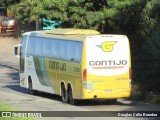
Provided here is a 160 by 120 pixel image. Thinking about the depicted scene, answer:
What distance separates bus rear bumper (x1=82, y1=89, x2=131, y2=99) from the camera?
2072cm

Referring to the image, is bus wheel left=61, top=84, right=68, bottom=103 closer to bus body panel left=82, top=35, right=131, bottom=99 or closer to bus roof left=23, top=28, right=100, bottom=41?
bus body panel left=82, top=35, right=131, bottom=99

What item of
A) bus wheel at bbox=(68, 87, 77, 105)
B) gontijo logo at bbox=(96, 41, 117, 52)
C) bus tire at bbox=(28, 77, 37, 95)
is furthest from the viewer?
bus tire at bbox=(28, 77, 37, 95)

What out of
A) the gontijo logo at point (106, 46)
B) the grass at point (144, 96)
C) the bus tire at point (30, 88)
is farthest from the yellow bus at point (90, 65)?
the bus tire at point (30, 88)

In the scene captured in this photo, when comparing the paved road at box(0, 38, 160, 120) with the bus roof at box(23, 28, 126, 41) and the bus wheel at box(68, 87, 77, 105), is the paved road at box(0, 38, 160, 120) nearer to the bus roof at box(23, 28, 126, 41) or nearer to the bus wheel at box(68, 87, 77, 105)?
the bus wheel at box(68, 87, 77, 105)

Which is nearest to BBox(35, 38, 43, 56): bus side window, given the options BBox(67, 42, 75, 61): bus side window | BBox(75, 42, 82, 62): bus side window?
BBox(67, 42, 75, 61): bus side window

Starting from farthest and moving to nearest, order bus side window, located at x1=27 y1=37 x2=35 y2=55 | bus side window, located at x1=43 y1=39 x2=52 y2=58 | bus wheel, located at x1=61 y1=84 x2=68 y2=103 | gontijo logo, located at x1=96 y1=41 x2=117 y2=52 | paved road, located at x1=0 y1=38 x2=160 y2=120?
1. bus side window, located at x1=27 y1=37 x2=35 y2=55
2. bus side window, located at x1=43 y1=39 x2=52 y2=58
3. bus wheel, located at x1=61 y1=84 x2=68 y2=103
4. gontijo logo, located at x1=96 y1=41 x2=117 y2=52
5. paved road, located at x1=0 y1=38 x2=160 y2=120

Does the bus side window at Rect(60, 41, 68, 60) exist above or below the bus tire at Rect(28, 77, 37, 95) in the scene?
above

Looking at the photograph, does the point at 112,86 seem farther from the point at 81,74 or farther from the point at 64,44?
the point at 64,44

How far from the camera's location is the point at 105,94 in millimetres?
20906

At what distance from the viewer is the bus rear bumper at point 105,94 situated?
2072 centimetres

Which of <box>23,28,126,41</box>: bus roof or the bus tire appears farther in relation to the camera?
the bus tire

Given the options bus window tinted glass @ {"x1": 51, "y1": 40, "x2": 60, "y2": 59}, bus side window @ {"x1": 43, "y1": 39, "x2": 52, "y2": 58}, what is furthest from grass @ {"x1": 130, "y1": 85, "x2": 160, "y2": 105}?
bus side window @ {"x1": 43, "y1": 39, "x2": 52, "y2": 58}

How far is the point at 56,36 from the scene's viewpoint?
76.7 ft

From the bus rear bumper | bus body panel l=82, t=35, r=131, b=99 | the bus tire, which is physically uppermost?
bus body panel l=82, t=35, r=131, b=99
